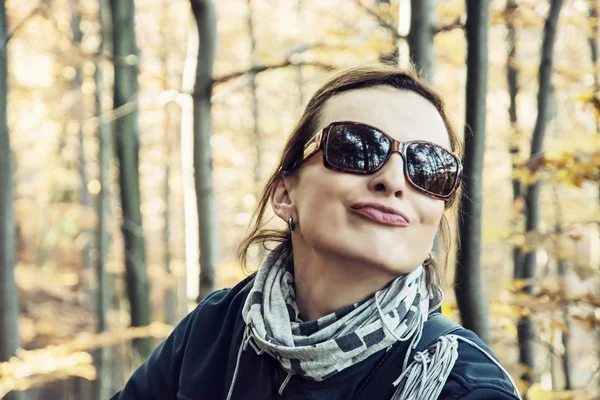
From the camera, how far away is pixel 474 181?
2.41 m

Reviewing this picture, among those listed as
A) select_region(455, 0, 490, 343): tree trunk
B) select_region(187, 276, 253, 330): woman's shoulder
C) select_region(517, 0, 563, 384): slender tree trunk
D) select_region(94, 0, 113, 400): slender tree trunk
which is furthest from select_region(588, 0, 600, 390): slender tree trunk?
select_region(94, 0, 113, 400): slender tree trunk

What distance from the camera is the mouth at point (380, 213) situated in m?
1.38

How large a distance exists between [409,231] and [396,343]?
29cm

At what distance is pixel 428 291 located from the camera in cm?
155

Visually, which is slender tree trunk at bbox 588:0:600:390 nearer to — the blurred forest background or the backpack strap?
the blurred forest background

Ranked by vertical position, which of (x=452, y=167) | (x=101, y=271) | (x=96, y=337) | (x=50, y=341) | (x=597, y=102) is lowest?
(x=50, y=341)

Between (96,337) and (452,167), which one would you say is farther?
(96,337)

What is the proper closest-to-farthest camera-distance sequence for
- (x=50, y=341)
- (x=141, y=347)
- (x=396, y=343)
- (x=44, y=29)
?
(x=396, y=343) < (x=141, y=347) < (x=44, y=29) < (x=50, y=341)

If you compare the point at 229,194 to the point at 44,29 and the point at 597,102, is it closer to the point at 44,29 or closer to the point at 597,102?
the point at 44,29

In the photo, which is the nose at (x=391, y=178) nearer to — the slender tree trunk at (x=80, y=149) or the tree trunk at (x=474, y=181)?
the tree trunk at (x=474, y=181)

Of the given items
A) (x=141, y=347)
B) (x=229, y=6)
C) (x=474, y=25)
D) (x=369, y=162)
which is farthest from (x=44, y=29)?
(x=369, y=162)

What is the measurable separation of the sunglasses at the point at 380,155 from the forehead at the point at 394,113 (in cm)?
3

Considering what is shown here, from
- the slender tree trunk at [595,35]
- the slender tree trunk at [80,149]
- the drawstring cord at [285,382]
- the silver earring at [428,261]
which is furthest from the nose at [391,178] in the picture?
the slender tree trunk at [80,149]

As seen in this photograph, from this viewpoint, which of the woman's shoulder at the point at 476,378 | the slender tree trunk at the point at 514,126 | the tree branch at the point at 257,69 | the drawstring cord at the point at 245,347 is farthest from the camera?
the slender tree trunk at the point at 514,126
